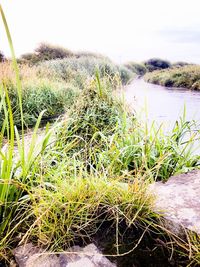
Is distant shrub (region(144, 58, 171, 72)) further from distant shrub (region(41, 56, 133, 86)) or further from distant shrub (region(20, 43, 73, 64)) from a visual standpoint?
distant shrub (region(20, 43, 73, 64))

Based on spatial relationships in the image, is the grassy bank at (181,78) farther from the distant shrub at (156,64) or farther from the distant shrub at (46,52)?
the distant shrub at (46,52)

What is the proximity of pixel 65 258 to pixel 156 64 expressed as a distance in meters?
14.9

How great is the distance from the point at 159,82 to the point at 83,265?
12.6 metres

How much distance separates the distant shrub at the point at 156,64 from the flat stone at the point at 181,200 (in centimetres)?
1333

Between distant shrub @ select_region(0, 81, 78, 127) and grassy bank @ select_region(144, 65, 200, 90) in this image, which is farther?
grassy bank @ select_region(144, 65, 200, 90)

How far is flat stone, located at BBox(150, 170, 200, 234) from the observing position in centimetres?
159

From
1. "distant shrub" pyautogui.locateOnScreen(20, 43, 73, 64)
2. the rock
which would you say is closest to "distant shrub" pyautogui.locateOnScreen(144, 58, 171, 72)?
"distant shrub" pyautogui.locateOnScreen(20, 43, 73, 64)

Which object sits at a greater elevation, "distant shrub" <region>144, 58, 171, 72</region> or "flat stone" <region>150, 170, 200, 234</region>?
"distant shrub" <region>144, 58, 171, 72</region>

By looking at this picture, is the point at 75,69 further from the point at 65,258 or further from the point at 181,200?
the point at 65,258

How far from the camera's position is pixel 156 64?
15.3m

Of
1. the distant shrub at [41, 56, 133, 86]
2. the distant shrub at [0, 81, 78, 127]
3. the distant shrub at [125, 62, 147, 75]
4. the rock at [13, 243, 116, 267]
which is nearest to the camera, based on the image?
the rock at [13, 243, 116, 267]

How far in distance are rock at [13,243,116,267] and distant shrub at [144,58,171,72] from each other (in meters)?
14.1

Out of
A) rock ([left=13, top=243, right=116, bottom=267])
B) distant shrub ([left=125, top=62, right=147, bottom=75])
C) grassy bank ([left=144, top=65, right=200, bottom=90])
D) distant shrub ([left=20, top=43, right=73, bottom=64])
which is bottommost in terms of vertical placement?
grassy bank ([left=144, top=65, right=200, bottom=90])

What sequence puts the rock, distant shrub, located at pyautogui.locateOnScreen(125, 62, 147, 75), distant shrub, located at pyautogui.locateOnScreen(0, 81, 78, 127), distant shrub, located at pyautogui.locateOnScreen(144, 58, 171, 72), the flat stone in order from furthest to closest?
distant shrub, located at pyautogui.locateOnScreen(144, 58, 171, 72) < distant shrub, located at pyautogui.locateOnScreen(125, 62, 147, 75) < distant shrub, located at pyautogui.locateOnScreen(0, 81, 78, 127) < the flat stone < the rock
